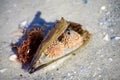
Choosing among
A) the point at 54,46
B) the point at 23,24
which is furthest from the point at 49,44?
the point at 23,24

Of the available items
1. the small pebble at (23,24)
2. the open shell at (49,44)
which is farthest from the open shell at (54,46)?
the small pebble at (23,24)

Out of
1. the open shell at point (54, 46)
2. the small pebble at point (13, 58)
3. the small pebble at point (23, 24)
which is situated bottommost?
the small pebble at point (13, 58)

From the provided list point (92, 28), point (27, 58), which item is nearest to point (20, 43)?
point (27, 58)

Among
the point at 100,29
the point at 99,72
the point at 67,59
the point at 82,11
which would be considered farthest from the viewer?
the point at 82,11

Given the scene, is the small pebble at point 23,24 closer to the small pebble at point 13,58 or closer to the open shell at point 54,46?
Result: the open shell at point 54,46

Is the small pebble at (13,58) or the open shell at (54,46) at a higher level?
the open shell at (54,46)

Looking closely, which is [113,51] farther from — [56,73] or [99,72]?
[56,73]

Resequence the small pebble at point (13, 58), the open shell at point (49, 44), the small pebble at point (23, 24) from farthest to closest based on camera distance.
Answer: the small pebble at point (23, 24) < the small pebble at point (13, 58) < the open shell at point (49, 44)

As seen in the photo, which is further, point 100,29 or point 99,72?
point 100,29

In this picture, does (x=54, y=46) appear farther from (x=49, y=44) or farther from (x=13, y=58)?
(x=13, y=58)

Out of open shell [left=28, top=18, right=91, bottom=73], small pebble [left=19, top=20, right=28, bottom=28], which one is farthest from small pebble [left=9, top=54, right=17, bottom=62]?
small pebble [left=19, top=20, right=28, bottom=28]

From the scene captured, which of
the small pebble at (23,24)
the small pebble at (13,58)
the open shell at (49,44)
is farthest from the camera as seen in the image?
the small pebble at (23,24)
